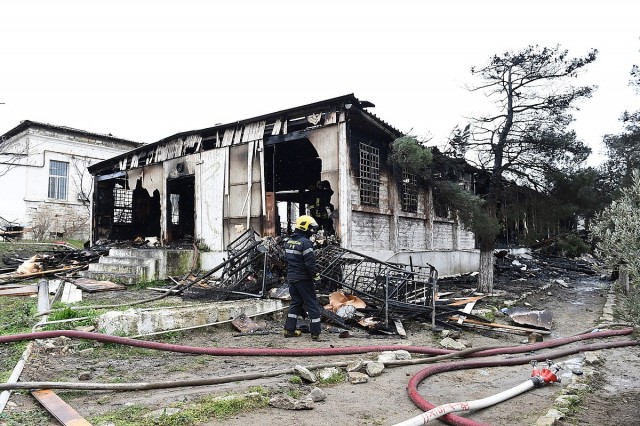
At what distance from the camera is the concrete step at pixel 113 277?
468 inches

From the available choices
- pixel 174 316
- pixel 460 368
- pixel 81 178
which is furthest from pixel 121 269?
pixel 81 178

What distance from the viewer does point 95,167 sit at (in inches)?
717

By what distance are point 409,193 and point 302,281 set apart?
26.3 ft

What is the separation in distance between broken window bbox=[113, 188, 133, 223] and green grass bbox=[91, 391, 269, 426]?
1697cm

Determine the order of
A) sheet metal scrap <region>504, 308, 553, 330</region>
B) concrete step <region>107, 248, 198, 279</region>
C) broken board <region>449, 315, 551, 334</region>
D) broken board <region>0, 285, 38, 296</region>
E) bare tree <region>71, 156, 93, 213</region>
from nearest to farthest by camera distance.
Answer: broken board <region>449, 315, 551, 334</region> → sheet metal scrap <region>504, 308, 553, 330</region> → broken board <region>0, 285, 38, 296</region> → concrete step <region>107, 248, 198, 279</region> → bare tree <region>71, 156, 93, 213</region>

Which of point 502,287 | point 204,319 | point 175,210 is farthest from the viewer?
point 175,210

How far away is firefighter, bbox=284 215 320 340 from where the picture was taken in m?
6.98

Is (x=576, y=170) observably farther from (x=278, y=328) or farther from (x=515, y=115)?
(x=278, y=328)

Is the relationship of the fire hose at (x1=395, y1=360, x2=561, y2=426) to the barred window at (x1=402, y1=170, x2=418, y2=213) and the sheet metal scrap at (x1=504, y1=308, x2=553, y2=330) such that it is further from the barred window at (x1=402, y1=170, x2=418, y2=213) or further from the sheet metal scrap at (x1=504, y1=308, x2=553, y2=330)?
the barred window at (x1=402, y1=170, x2=418, y2=213)

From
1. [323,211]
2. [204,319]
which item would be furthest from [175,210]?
[204,319]

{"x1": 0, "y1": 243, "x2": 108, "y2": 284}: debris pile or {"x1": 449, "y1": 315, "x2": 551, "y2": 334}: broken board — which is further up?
{"x1": 0, "y1": 243, "x2": 108, "y2": 284}: debris pile

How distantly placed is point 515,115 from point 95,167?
16372 millimetres

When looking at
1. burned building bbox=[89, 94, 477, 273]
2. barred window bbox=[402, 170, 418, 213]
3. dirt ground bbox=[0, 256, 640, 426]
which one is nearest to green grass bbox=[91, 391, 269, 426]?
dirt ground bbox=[0, 256, 640, 426]

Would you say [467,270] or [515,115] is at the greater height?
[515,115]
